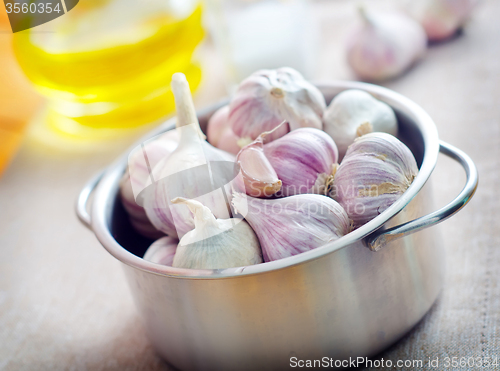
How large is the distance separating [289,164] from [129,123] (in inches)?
20.5

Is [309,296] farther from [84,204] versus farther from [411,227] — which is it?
[84,204]

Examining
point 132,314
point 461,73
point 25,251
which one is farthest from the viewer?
point 461,73

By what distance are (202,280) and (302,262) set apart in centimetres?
8

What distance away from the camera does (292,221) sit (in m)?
0.38

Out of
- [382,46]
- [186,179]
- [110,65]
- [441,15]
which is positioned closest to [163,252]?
[186,179]

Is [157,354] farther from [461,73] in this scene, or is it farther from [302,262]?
[461,73]

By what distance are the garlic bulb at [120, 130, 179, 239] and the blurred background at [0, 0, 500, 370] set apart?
11cm

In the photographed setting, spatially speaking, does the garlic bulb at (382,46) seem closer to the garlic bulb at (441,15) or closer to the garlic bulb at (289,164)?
the garlic bulb at (441,15)

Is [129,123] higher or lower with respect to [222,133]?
lower

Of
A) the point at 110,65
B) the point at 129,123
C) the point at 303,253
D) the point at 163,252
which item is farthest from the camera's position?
the point at 129,123

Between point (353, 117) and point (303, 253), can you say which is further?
point (353, 117)

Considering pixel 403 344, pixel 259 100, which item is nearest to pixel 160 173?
pixel 259 100

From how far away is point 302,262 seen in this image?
1.08 feet

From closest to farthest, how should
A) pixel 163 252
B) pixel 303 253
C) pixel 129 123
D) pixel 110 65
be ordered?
pixel 303 253 → pixel 163 252 → pixel 110 65 → pixel 129 123
